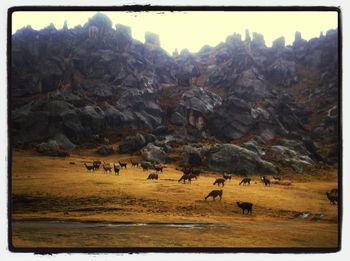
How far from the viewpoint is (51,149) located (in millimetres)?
14094

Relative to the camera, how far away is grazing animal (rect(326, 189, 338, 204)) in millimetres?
13953

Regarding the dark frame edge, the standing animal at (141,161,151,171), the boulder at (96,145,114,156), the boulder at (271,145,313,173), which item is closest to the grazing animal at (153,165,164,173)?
the standing animal at (141,161,151,171)

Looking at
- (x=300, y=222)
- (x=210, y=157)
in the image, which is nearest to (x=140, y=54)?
(x=210, y=157)

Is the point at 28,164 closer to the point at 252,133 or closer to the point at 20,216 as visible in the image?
the point at 20,216

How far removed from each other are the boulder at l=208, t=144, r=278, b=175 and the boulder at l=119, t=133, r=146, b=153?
1.75 meters

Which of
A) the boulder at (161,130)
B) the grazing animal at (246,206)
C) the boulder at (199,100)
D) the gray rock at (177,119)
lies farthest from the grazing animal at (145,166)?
the grazing animal at (246,206)

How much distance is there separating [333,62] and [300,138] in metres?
2.05

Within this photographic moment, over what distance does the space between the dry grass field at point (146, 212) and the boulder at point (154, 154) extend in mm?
575

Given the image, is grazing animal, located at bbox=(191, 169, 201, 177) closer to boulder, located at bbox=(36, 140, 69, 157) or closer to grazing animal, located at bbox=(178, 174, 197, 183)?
grazing animal, located at bbox=(178, 174, 197, 183)

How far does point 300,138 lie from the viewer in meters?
14.3

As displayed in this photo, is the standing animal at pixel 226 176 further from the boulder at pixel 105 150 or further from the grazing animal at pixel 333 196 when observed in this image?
the boulder at pixel 105 150

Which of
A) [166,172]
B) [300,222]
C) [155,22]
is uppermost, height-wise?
[155,22]

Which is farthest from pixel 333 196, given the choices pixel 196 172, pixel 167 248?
pixel 167 248

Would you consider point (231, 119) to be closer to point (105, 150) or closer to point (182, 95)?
point (182, 95)
